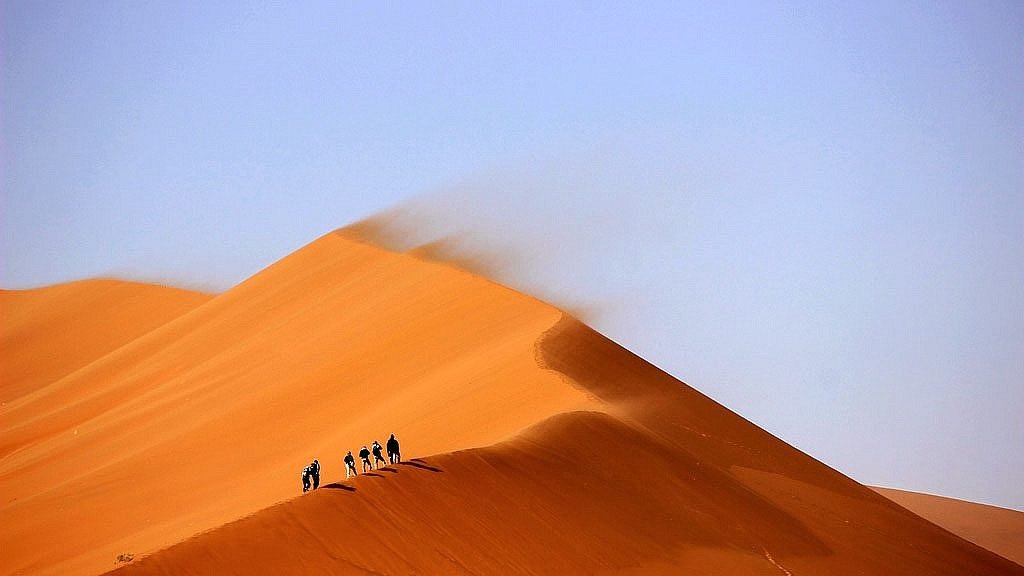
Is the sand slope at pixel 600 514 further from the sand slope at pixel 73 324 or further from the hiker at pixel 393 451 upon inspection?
the sand slope at pixel 73 324

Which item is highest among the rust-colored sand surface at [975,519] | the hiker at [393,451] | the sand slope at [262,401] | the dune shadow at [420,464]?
the rust-colored sand surface at [975,519]

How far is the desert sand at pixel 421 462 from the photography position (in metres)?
20.7

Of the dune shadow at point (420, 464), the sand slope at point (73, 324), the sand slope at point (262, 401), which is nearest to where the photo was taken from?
the dune shadow at point (420, 464)

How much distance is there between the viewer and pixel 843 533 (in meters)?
29.4

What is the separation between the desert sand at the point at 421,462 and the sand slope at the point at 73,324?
1613 cm

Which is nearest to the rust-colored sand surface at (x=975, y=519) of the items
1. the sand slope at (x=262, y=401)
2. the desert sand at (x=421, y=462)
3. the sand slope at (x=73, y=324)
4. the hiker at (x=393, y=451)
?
the desert sand at (x=421, y=462)

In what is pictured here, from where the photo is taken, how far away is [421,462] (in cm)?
2192

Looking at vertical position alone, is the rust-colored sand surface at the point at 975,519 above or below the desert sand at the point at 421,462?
above

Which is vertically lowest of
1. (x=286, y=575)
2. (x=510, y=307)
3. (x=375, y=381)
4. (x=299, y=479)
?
(x=286, y=575)

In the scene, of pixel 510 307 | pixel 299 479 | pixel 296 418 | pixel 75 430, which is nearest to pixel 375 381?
pixel 296 418

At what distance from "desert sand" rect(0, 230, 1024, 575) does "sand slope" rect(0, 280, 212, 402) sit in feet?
52.9

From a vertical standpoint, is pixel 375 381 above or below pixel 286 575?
above

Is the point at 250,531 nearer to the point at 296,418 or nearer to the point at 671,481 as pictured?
the point at 671,481

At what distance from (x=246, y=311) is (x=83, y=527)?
22.1 metres
